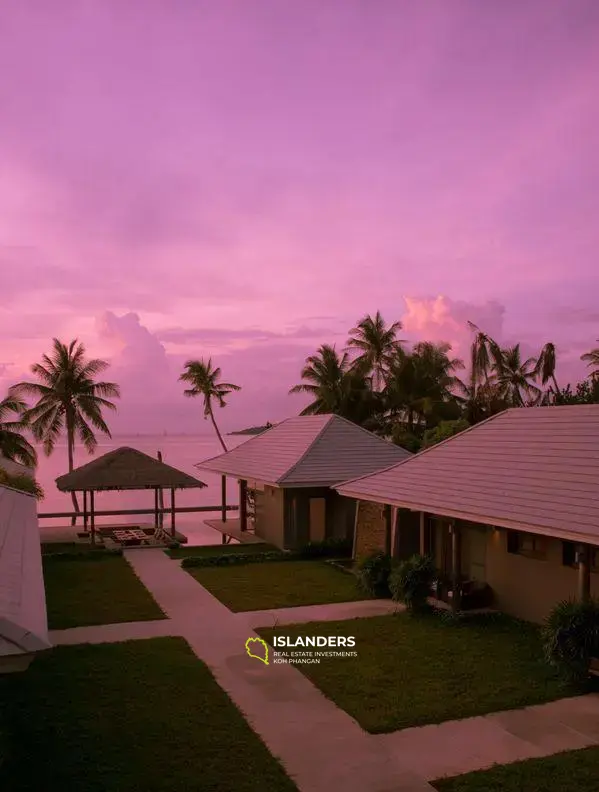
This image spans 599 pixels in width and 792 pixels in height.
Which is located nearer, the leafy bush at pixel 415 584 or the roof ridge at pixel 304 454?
the leafy bush at pixel 415 584

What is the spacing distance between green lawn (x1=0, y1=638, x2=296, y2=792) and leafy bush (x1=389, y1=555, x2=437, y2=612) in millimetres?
4874

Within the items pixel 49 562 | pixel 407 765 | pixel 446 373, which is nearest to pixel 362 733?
pixel 407 765

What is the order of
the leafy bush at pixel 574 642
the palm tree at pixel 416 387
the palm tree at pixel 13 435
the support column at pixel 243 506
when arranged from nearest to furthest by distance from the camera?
1. the leafy bush at pixel 574 642
2. the support column at pixel 243 506
3. the palm tree at pixel 13 435
4. the palm tree at pixel 416 387

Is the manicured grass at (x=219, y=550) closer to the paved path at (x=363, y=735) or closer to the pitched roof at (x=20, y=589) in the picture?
the paved path at (x=363, y=735)

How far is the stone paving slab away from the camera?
1473cm

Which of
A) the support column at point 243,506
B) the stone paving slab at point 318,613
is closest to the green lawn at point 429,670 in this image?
the stone paving slab at point 318,613

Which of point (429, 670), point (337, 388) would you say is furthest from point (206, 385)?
point (429, 670)

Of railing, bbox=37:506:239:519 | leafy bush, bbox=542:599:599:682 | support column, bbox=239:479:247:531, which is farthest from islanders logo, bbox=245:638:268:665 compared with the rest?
railing, bbox=37:506:239:519

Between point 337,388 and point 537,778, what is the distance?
3435cm

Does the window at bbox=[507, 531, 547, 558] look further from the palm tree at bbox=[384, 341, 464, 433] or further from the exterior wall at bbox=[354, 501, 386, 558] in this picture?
the palm tree at bbox=[384, 341, 464, 433]

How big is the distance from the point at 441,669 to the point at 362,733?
110 inches

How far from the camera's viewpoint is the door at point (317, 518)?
23672 mm

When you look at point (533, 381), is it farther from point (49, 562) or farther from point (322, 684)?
point (322, 684)

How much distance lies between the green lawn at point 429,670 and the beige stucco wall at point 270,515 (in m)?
9.32
